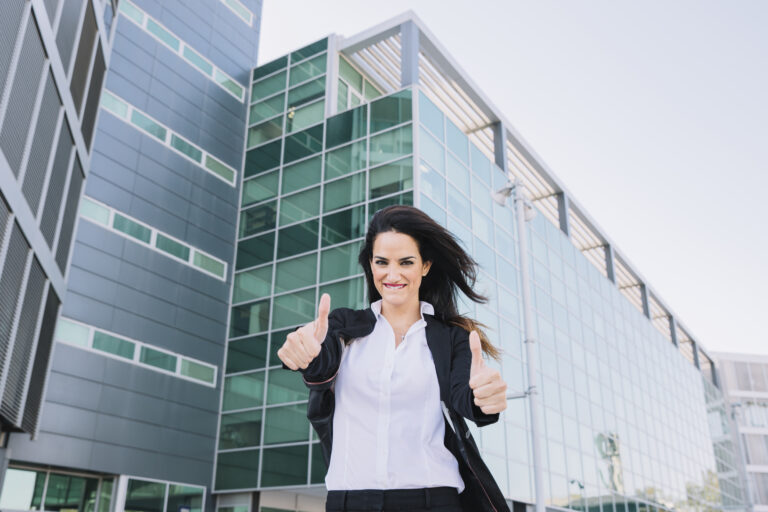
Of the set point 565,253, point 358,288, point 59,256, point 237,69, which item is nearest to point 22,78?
point 59,256

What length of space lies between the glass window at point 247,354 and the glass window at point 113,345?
2914mm

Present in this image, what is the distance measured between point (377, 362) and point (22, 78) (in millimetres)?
12140

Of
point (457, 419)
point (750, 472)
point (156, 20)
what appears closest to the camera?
point (457, 419)

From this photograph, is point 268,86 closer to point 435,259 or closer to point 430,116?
point 430,116

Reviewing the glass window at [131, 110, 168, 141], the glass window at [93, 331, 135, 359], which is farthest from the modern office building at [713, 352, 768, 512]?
the glass window at [93, 331, 135, 359]

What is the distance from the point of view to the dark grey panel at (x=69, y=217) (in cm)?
1608

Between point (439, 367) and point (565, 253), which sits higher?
point (565, 253)

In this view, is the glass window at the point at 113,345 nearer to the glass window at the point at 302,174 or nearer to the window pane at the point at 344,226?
the window pane at the point at 344,226

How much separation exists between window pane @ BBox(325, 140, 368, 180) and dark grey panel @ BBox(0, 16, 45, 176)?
Answer: 27.5ft

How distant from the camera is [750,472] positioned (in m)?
46.3

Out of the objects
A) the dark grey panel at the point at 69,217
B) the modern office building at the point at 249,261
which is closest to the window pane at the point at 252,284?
the modern office building at the point at 249,261

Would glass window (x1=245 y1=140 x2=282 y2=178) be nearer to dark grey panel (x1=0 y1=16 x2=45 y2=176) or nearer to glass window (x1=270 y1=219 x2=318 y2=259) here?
glass window (x1=270 y1=219 x2=318 y2=259)

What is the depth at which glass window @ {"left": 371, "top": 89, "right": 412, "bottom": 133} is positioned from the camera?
1916 centimetres

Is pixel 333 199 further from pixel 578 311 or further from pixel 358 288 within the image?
pixel 578 311
